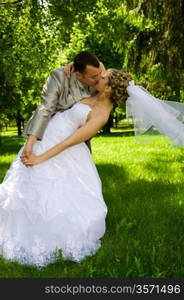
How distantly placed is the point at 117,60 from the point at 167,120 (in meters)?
32.5

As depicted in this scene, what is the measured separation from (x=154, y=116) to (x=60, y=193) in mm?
1479

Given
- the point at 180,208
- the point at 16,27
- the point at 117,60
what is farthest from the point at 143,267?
the point at 117,60

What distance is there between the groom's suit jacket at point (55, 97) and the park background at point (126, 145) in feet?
3.93

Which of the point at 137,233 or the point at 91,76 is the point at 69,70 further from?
the point at 137,233

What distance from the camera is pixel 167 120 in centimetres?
557

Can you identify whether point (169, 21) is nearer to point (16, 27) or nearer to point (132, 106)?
point (16, 27)

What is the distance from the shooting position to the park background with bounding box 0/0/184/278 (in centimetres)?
491

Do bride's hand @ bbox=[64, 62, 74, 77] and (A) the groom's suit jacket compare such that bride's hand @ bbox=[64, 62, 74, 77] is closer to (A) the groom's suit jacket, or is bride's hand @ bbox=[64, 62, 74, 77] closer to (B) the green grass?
(A) the groom's suit jacket

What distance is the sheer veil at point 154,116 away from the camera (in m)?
5.51

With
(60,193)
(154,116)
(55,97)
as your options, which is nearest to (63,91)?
(55,97)

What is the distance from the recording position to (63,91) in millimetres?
5570

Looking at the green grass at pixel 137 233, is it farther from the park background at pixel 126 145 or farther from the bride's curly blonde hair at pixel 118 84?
the bride's curly blonde hair at pixel 118 84

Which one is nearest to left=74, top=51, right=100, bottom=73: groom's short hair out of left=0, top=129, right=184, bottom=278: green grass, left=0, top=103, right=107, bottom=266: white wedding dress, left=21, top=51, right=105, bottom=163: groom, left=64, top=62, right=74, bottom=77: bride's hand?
left=21, top=51, right=105, bottom=163: groom

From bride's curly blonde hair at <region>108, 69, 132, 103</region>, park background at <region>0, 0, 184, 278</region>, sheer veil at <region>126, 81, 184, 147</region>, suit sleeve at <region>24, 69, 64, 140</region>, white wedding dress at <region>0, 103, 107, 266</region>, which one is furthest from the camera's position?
sheer veil at <region>126, 81, 184, 147</region>
